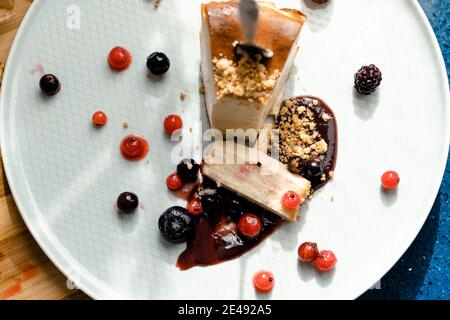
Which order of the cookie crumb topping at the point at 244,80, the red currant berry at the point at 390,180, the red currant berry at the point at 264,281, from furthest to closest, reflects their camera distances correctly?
the red currant berry at the point at 390,180, the red currant berry at the point at 264,281, the cookie crumb topping at the point at 244,80

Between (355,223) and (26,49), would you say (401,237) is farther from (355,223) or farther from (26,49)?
(26,49)

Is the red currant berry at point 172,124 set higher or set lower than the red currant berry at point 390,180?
lower

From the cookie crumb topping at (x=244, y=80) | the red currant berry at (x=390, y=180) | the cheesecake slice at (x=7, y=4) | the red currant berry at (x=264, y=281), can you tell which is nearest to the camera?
the cookie crumb topping at (x=244, y=80)

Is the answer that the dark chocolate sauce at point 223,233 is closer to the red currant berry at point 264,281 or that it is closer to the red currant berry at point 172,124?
the red currant berry at point 264,281

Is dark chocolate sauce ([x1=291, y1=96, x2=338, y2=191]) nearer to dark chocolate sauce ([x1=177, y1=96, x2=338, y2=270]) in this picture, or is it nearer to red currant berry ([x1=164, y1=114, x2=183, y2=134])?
dark chocolate sauce ([x1=177, y1=96, x2=338, y2=270])

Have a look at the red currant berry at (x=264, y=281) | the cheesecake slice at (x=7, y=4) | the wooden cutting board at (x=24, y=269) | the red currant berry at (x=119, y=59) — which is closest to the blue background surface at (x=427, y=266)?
the red currant berry at (x=264, y=281)

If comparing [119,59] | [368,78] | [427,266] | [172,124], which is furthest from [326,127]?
[119,59]
